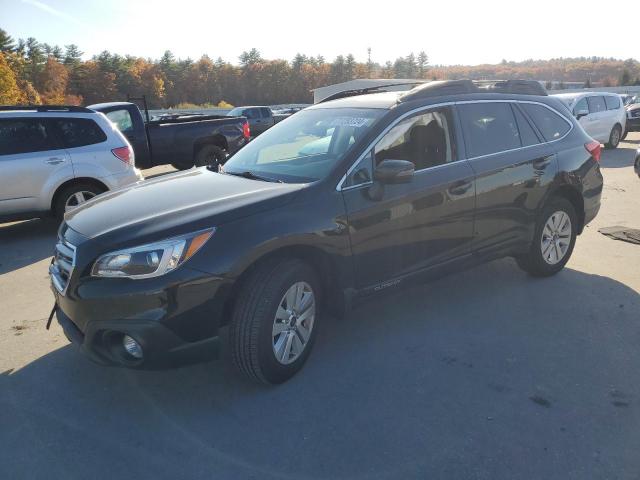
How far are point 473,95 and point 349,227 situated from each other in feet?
6.13

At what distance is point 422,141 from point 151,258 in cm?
226

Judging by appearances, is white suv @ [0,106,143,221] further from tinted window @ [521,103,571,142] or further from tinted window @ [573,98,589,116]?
tinted window @ [573,98,589,116]

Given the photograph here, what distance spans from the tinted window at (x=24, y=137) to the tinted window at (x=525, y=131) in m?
5.97

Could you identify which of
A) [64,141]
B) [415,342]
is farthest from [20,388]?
[64,141]

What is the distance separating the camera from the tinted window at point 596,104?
1611 centimetres

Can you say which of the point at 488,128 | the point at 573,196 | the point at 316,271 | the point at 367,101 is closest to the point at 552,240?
the point at 573,196

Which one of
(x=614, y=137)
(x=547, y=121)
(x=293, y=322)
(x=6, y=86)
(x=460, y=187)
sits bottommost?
(x=614, y=137)

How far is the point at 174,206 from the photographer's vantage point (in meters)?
3.26

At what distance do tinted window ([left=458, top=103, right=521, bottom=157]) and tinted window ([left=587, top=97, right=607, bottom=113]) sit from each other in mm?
13376

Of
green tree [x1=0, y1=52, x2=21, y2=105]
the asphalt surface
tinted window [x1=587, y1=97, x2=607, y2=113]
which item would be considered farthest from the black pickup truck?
green tree [x1=0, y1=52, x2=21, y2=105]

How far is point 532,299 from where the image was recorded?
15.4 feet

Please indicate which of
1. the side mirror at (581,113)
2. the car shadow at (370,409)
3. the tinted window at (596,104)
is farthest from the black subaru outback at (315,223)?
the tinted window at (596,104)

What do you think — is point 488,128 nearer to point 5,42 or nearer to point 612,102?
point 612,102

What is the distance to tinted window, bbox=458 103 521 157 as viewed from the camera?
4328 mm
